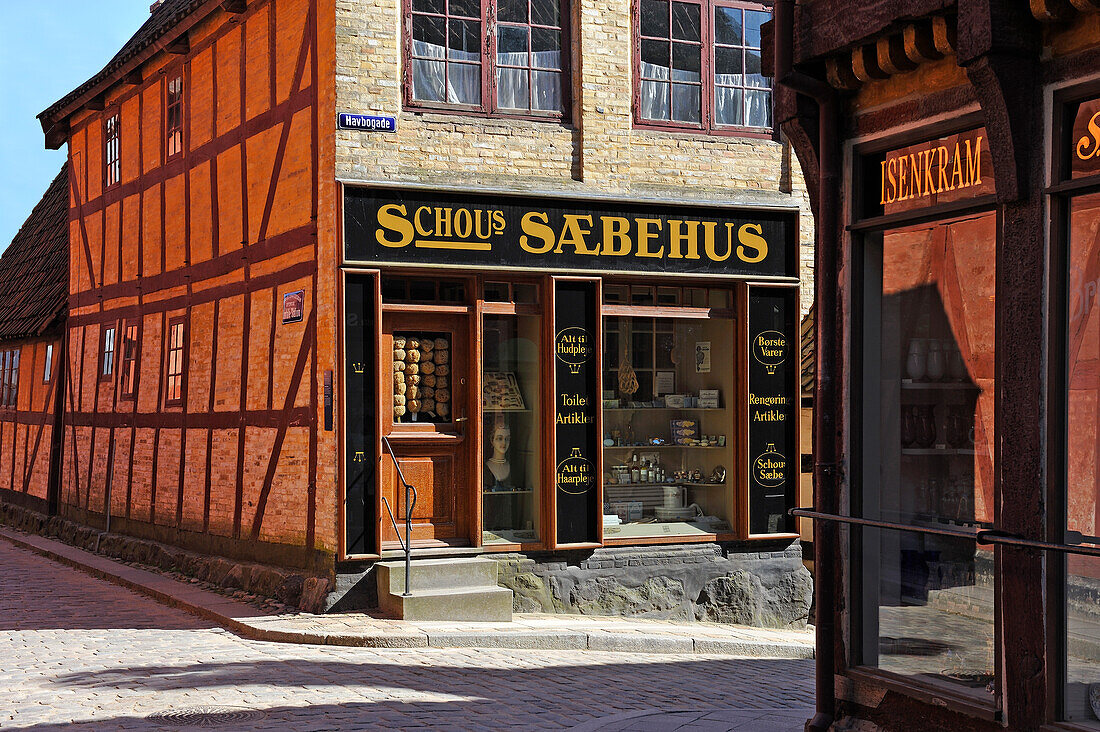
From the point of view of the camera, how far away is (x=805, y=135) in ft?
24.6

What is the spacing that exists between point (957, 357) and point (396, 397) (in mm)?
7205

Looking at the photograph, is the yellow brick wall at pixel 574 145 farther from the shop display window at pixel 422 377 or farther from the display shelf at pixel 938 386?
the display shelf at pixel 938 386

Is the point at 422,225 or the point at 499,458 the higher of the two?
the point at 422,225

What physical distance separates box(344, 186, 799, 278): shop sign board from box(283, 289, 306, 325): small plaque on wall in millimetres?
1116

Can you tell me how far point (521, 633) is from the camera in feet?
38.0

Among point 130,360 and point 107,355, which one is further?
point 107,355

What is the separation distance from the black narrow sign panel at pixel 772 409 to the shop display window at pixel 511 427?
96.1 inches

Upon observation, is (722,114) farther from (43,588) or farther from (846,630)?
(43,588)

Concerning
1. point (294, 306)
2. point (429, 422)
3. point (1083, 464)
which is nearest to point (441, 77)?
point (294, 306)

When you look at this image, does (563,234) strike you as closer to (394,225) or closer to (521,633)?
(394,225)

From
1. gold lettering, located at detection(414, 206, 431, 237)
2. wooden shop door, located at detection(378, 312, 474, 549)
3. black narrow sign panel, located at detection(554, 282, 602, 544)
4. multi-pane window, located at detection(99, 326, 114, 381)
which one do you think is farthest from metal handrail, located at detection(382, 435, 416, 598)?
multi-pane window, located at detection(99, 326, 114, 381)

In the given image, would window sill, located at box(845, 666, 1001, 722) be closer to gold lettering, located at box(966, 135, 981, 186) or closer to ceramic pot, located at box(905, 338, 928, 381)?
ceramic pot, located at box(905, 338, 928, 381)

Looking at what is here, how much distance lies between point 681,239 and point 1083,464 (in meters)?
8.29

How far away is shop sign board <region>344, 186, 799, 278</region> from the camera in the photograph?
1261 centimetres
